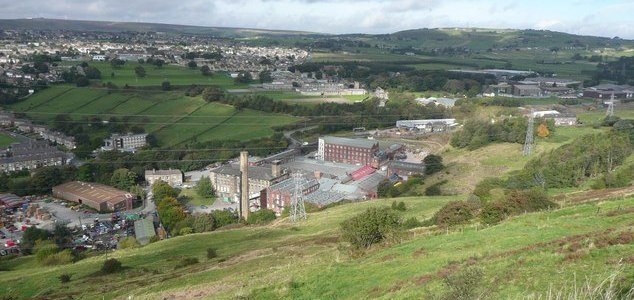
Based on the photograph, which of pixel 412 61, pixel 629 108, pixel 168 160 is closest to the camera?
pixel 168 160

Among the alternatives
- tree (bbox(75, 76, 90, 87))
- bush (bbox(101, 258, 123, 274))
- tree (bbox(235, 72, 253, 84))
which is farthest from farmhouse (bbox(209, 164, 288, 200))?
tree (bbox(235, 72, 253, 84))

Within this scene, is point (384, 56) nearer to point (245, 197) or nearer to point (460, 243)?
point (245, 197)

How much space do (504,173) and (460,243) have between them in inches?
1256

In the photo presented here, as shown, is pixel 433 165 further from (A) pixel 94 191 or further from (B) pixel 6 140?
(B) pixel 6 140

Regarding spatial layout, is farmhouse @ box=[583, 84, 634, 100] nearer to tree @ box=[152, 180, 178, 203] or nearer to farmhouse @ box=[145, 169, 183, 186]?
farmhouse @ box=[145, 169, 183, 186]

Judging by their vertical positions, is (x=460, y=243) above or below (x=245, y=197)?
above

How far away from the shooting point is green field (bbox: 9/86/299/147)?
7344 centimetres

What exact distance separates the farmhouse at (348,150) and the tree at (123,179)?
2371 cm

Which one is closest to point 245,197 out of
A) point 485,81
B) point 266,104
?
point 266,104

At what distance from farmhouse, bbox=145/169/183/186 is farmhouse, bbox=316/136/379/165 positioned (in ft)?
60.6

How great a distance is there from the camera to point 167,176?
192ft

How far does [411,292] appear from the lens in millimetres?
12289

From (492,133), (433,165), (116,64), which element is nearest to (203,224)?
(433,165)

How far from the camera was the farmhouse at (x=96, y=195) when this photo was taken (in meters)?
49.4
